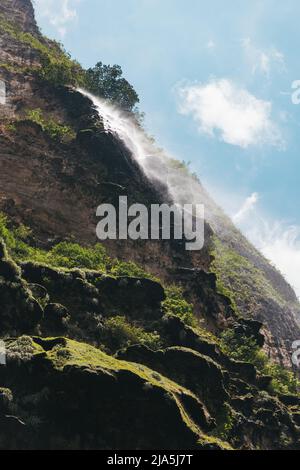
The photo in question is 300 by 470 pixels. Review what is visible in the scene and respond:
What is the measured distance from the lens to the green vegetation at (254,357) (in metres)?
39.1

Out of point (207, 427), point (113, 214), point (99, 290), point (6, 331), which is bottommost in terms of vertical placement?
point (207, 427)

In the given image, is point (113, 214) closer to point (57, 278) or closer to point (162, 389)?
point (57, 278)

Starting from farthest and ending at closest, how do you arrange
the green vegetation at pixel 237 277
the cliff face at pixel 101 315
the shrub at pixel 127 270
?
the green vegetation at pixel 237 277 < the shrub at pixel 127 270 < the cliff face at pixel 101 315

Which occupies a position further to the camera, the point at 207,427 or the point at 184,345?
the point at 184,345

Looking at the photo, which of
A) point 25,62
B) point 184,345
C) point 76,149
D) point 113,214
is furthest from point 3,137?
point 184,345

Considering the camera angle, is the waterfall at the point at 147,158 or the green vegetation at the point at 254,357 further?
the waterfall at the point at 147,158

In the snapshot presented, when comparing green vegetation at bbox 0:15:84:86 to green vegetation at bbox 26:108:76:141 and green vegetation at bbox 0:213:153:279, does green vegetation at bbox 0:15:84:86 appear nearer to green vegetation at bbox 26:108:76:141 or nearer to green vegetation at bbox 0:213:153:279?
green vegetation at bbox 26:108:76:141

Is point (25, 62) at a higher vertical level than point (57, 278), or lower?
higher

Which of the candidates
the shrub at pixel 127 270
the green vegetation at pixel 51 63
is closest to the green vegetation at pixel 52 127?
the green vegetation at pixel 51 63

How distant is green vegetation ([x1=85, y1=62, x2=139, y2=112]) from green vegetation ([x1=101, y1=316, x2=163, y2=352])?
114ft

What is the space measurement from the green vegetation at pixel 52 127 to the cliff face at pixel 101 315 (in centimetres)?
10

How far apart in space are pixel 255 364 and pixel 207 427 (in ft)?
43.9

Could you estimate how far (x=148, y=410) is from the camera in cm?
2453

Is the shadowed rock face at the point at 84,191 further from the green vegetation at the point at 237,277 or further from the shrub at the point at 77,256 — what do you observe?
the shrub at the point at 77,256
